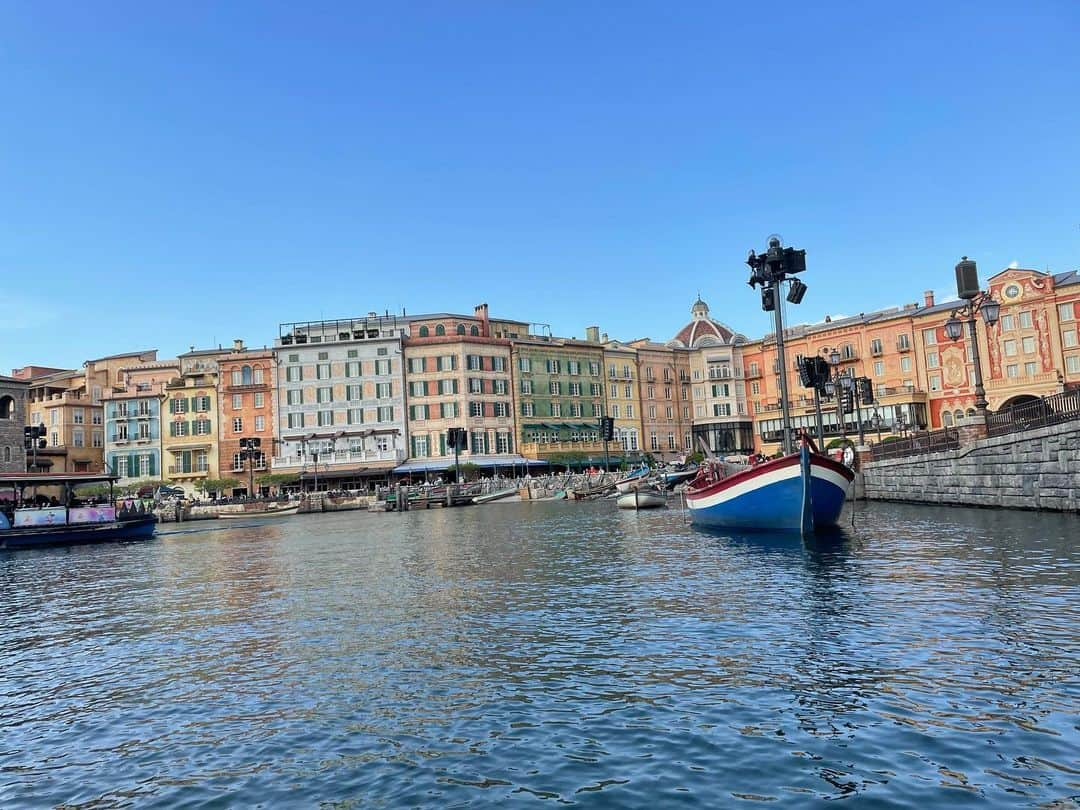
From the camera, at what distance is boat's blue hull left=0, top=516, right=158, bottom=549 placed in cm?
4191

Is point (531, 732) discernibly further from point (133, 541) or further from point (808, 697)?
point (133, 541)

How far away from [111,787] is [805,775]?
6.23 m

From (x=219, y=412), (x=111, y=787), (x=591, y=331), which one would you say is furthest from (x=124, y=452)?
(x=111, y=787)

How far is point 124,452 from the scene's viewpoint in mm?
86312

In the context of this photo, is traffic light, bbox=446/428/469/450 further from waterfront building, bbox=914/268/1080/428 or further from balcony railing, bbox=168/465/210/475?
waterfront building, bbox=914/268/1080/428

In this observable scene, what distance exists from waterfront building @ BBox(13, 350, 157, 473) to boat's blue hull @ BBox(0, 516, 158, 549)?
45.0 metres

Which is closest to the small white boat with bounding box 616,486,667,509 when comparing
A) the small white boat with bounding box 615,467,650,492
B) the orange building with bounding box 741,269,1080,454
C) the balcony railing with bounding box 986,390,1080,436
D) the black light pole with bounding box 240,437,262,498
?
the small white boat with bounding box 615,467,650,492

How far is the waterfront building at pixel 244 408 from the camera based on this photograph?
83.6 m

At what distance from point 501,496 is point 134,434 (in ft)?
142

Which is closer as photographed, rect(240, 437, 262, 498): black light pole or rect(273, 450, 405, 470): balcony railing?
rect(240, 437, 262, 498): black light pole

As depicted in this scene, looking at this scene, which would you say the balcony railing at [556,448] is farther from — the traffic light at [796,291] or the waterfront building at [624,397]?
the traffic light at [796,291]

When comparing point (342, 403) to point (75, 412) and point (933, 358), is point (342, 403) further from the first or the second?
point (933, 358)

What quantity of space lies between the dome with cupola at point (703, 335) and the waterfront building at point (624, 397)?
8614 mm

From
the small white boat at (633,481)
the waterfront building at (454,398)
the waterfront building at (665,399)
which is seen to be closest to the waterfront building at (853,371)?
the waterfront building at (665,399)
